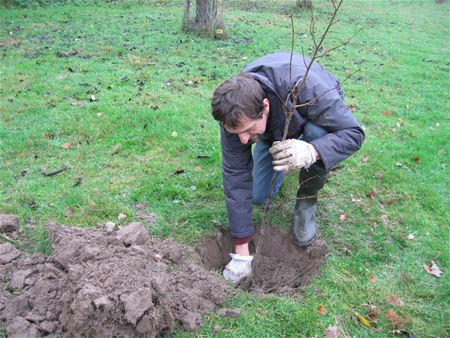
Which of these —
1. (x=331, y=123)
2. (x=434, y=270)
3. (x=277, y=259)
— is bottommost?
(x=277, y=259)

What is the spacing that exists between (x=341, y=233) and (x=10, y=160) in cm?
327

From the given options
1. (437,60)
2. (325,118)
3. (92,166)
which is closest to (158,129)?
(92,166)

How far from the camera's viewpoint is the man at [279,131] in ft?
7.97

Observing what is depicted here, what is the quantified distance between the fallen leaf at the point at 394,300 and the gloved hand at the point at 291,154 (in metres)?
1.11

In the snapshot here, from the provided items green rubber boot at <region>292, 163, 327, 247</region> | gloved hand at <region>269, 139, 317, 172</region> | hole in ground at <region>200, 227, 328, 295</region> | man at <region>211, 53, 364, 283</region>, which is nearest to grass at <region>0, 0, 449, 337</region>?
hole in ground at <region>200, 227, 328, 295</region>

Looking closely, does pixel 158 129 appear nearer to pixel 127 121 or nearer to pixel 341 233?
pixel 127 121

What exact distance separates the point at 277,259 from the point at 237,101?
1.51 m

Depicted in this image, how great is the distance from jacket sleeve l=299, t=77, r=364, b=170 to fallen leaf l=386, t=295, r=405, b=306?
100 centimetres

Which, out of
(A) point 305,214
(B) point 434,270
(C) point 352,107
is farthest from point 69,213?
(C) point 352,107

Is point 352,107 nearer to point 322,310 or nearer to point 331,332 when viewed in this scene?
point 322,310

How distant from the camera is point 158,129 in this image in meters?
4.74

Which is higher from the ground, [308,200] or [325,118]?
[325,118]

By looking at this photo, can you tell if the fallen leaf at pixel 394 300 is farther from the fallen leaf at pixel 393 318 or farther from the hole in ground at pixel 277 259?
the hole in ground at pixel 277 259

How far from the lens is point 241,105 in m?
2.35
